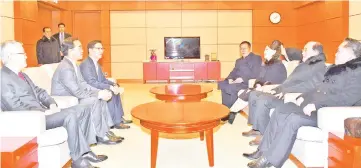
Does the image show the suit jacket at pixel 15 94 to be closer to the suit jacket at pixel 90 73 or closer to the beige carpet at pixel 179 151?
the beige carpet at pixel 179 151

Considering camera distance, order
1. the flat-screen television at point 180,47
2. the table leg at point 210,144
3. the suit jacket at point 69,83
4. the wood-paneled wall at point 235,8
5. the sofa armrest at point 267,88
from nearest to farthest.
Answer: the table leg at point 210,144, the suit jacket at point 69,83, the sofa armrest at point 267,88, the wood-paneled wall at point 235,8, the flat-screen television at point 180,47

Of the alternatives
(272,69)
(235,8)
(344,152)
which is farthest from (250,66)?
(235,8)

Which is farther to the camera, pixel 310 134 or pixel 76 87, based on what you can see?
pixel 76 87

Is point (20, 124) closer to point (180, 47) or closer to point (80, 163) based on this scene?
point (80, 163)

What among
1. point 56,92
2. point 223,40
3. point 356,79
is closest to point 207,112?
point 356,79

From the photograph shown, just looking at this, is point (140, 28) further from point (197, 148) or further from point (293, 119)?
point (293, 119)

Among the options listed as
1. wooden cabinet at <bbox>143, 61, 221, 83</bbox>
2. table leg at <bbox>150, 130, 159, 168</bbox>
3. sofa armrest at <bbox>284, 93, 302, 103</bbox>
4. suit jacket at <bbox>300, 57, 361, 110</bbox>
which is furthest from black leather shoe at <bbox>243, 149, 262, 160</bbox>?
wooden cabinet at <bbox>143, 61, 221, 83</bbox>

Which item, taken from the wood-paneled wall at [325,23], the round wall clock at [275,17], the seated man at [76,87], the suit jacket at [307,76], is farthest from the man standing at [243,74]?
the round wall clock at [275,17]

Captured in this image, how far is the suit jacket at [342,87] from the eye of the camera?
122 inches

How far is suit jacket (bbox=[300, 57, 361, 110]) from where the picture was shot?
3.09 metres

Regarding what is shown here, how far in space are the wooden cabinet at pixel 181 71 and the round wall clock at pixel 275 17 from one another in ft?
7.19

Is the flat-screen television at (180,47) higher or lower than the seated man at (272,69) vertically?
higher

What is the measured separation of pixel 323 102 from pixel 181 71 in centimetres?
791

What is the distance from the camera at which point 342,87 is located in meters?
3.16
